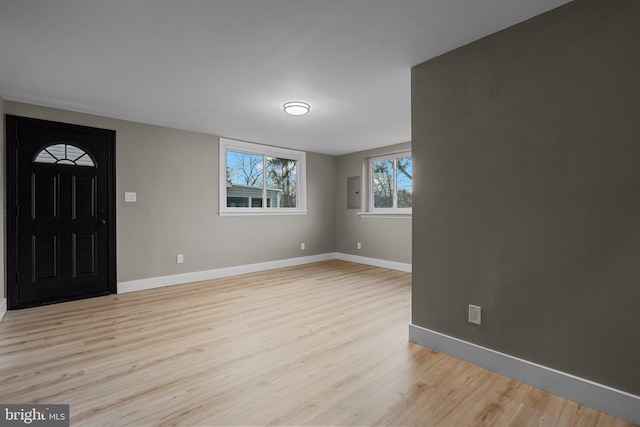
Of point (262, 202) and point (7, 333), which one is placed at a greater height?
point (262, 202)

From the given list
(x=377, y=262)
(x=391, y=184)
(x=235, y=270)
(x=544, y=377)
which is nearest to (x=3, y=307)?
(x=235, y=270)

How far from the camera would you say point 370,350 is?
7.39 ft

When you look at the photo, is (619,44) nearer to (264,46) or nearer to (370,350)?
(264,46)

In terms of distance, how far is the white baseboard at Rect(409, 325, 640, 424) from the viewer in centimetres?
150

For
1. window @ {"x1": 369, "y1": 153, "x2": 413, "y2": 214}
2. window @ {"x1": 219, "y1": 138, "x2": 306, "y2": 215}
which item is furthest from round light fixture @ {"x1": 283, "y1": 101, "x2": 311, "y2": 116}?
window @ {"x1": 369, "y1": 153, "x2": 413, "y2": 214}

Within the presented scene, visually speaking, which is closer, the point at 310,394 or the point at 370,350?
the point at 310,394

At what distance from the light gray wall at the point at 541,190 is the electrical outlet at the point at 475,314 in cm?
3

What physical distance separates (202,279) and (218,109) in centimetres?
249

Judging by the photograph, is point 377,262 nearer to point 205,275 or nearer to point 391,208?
point 391,208

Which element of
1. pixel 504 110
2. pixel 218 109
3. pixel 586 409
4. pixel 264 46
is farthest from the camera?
pixel 218 109

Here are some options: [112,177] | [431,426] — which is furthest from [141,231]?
[431,426]

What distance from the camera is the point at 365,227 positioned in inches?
229

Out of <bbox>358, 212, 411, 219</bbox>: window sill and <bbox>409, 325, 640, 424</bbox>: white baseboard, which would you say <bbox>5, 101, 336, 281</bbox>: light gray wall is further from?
<bbox>409, 325, 640, 424</bbox>: white baseboard

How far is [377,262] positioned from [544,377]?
387 cm
